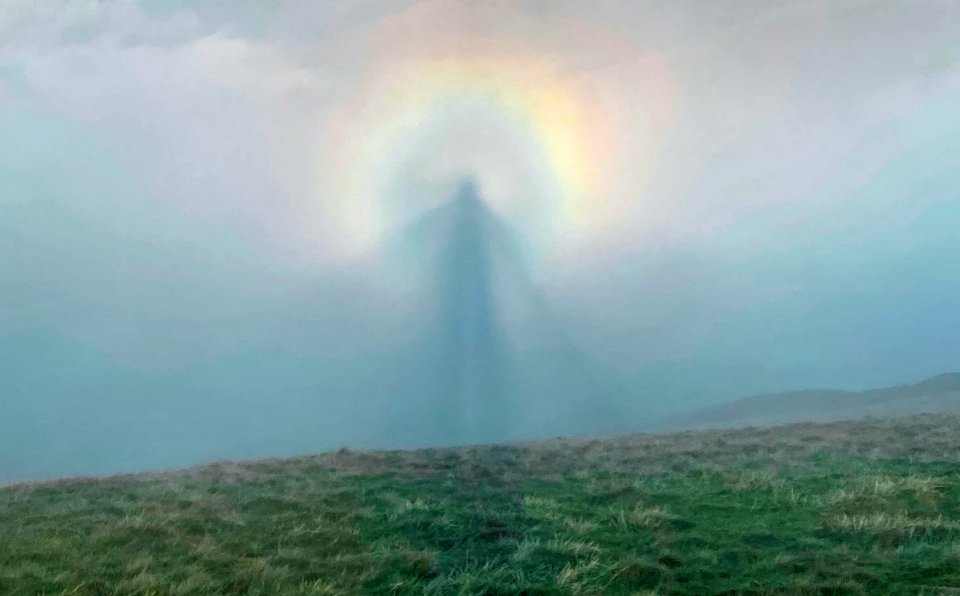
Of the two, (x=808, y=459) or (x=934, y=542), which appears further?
(x=808, y=459)

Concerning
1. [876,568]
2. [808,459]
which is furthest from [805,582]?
[808,459]

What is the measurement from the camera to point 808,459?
1723 centimetres

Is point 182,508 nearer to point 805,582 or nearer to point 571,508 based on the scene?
point 571,508

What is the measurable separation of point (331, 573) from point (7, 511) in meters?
7.35

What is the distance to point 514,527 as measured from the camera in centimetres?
1189

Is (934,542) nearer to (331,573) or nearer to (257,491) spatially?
(331,573)

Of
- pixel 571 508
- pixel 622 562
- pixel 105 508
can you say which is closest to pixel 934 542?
pixel 622 562

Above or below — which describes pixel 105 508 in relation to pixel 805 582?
above

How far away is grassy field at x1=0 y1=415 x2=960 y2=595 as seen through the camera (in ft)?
30.2

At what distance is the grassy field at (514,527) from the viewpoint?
30.2 feet

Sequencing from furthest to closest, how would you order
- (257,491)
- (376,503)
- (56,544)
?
(257,491), (376,503), (56,544)

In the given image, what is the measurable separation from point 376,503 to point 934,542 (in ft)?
28.1

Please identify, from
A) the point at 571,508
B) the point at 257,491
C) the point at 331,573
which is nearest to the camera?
the point at 331,573

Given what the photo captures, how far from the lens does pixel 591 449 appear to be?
2069 centimetres
